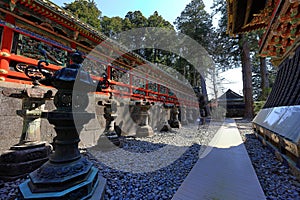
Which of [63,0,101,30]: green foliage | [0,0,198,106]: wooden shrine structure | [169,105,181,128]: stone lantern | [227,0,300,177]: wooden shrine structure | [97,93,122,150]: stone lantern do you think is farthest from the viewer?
[63,0,101,30]: green foliage

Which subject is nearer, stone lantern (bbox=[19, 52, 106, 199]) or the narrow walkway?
stone lantern (bbox=[19, 52, 106, 199])

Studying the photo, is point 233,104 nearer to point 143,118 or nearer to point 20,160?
point 143,118

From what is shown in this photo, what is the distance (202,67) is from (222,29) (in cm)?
603

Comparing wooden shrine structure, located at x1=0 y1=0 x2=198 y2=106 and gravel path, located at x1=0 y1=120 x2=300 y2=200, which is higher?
wooden shrine structure, located at x1=0 y1=0 x2=198 y2=106

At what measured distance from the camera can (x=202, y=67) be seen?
66.1ft

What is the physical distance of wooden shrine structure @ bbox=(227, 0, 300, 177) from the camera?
2381mm

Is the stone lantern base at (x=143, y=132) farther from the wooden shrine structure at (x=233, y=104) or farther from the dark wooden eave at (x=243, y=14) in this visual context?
the wooden shrine structure at (x=233, y=104)

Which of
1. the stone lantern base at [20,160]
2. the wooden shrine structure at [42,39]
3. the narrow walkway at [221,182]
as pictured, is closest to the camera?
the narrow walkway at [221,182]

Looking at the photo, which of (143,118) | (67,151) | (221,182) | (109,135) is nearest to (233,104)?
(143,118)

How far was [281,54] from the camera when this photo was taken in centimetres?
441

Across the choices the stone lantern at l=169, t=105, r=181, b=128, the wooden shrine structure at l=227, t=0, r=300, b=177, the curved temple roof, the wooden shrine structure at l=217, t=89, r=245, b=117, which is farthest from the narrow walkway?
the wooden shrine structure at l=217, t=89, r=245, b=117

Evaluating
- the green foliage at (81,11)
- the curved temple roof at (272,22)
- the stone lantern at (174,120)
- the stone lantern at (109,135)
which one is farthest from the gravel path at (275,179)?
the green foliage at (81,11)

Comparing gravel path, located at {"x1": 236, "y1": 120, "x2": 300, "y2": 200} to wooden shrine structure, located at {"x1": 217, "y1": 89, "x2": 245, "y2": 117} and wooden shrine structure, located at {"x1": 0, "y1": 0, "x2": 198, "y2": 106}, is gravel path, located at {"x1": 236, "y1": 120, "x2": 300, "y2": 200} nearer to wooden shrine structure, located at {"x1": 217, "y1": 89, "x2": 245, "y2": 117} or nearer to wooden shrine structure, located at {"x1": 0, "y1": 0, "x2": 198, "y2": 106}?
wooden shrine structure, located at {"x1": 0, "y1": 0, "x2": 198, "y2": 106}

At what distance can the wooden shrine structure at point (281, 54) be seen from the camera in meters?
2.38
